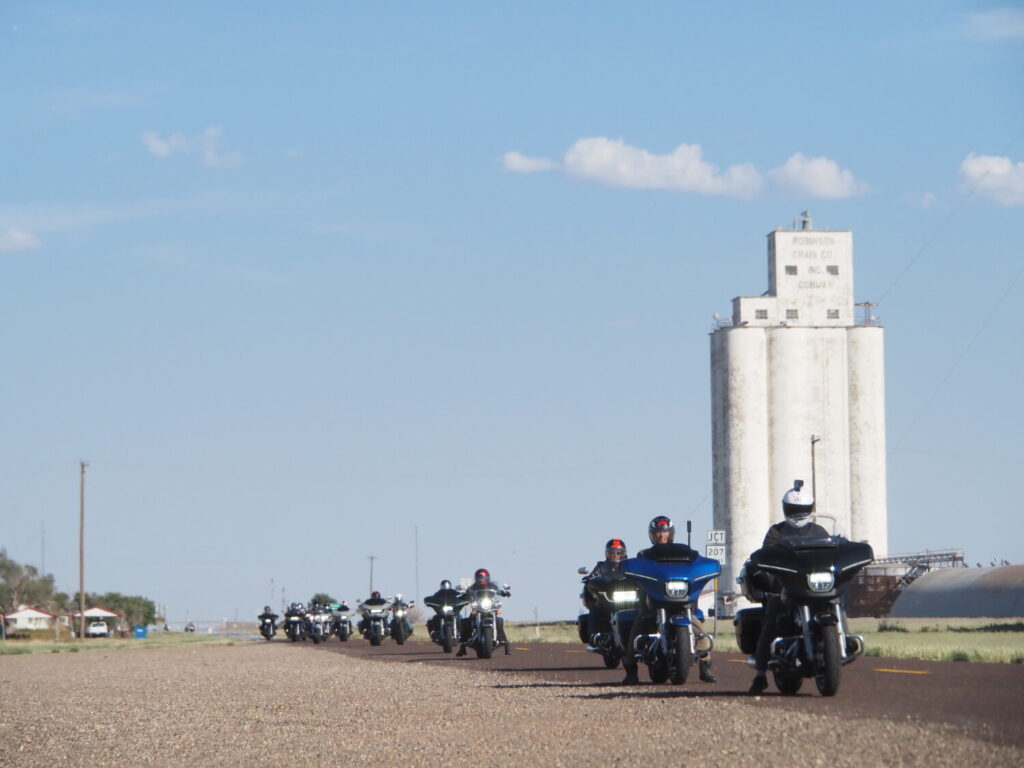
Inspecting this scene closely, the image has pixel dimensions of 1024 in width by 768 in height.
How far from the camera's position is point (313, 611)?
51.9 meters

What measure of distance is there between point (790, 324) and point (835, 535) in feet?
300

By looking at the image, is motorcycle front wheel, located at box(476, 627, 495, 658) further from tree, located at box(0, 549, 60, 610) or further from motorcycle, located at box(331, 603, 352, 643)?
tree, located at box(0, 549, 60, 610)

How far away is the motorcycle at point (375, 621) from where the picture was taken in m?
42.8

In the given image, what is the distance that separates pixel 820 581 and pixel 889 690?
1.89 meters

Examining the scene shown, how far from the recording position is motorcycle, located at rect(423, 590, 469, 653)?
3127cm

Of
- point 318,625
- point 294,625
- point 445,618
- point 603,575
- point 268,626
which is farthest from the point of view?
point 268,626

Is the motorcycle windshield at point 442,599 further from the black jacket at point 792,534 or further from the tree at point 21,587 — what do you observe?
the tree at point 21,587

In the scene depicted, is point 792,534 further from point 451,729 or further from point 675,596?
point 451,729

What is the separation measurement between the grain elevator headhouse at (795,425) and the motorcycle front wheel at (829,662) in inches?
3316

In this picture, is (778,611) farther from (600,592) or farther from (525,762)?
(600,592)

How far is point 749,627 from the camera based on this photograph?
1441cm

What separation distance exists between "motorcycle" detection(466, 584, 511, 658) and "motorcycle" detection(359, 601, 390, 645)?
50.6ft

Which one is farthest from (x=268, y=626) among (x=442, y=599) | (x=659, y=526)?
(x=659, y=526)

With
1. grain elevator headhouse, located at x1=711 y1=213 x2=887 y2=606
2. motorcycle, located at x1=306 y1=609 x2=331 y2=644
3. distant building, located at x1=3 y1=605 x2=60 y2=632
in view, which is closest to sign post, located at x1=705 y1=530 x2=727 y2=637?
motorcycle, located at x1=306 y1=609 x2=331 y2=644
